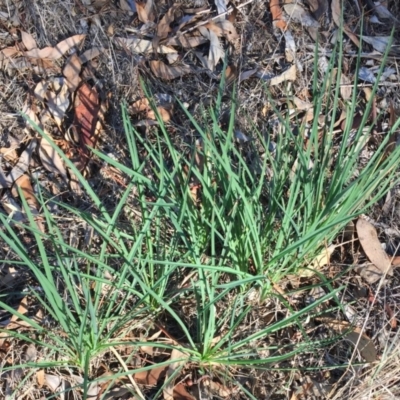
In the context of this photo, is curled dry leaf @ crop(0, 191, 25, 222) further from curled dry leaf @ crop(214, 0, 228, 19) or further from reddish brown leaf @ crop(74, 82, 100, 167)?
curled dry leaf @ crop(214, 0, 228, 19)

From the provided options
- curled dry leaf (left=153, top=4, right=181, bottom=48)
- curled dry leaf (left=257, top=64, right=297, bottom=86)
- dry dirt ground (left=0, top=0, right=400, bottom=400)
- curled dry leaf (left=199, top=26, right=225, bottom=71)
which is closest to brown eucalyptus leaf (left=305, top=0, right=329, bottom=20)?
dry dirt ground (left=0, top=0, right=400, bottom=400)

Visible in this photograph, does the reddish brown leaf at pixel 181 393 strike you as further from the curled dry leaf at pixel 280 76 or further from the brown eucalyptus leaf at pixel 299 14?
the brown eucalyptus leaf at pixel 299 14

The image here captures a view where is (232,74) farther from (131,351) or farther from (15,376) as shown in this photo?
(15,376)

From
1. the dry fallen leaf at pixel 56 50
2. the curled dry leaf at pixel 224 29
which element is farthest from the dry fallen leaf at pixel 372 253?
the dry fallen leaf at pixel 56 50

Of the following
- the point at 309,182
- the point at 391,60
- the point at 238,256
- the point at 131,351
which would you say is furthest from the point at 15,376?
the point at 391,60

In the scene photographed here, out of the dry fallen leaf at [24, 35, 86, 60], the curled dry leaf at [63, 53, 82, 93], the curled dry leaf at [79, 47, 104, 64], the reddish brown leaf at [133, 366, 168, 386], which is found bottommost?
the reddish brown leaf at [133, 366, 168, 386]

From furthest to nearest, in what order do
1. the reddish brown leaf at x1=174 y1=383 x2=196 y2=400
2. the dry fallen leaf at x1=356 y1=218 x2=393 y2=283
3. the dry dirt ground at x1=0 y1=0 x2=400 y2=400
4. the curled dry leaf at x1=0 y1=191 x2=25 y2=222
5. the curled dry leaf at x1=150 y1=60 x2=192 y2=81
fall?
the curled dry leaf at x1=150 y1=60 x2=192 y2=81
the dry dirt ground at x1=0 y1=0 x2=400 y2=400
the curled dry leaf at x1=0 y1=191 x2=25 y2=222
the dry fallen leaf at x1=356 y1=218 x2=393 y2=283
the reddish brown leaf at x1=174 y1=383 x2=196 y2=400

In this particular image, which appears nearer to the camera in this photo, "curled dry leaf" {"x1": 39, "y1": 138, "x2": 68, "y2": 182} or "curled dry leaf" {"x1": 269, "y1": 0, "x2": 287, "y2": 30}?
"curled dry leaf" {"x1": 39, "y1": 138, "x2": 68, "y2": 182}

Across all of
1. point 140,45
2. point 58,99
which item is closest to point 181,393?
point 58,99
